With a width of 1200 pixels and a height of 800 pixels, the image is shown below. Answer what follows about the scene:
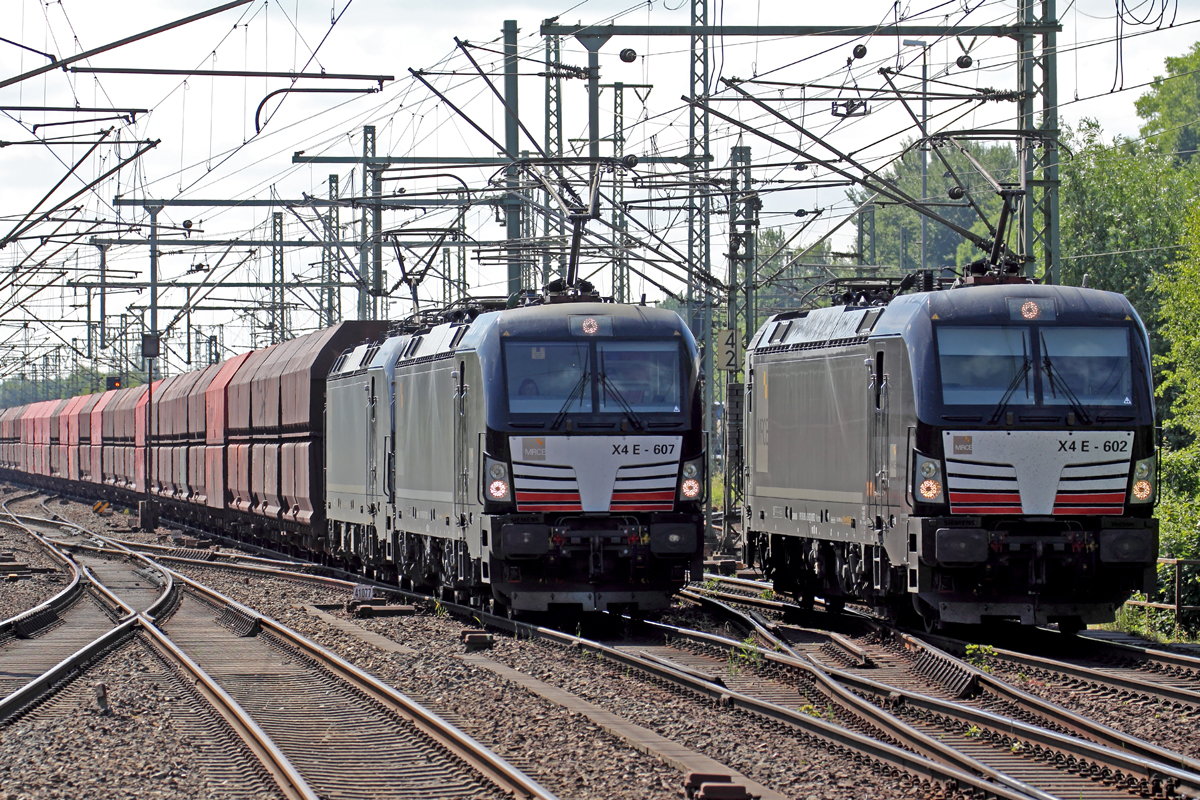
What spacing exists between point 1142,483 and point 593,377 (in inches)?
224

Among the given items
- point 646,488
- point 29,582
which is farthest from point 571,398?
point 29,582

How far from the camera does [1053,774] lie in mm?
9469

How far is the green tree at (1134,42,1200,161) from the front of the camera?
84.1 metres

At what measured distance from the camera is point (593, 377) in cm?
1714

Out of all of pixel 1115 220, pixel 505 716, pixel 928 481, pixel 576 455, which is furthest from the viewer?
pixel 1115 220

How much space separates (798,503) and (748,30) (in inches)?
351

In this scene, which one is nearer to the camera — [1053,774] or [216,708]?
[1053,774]

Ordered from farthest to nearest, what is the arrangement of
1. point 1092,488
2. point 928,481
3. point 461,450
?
1. point 461,450
2. point 1092,488
3. point 928,481

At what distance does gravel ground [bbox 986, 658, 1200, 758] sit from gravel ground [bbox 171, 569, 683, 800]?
3.40 metres

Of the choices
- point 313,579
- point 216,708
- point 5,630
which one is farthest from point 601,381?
point 313,579

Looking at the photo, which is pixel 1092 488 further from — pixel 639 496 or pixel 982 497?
pixel 639 496

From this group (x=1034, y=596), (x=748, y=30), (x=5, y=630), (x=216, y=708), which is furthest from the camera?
(x=748, y=30)

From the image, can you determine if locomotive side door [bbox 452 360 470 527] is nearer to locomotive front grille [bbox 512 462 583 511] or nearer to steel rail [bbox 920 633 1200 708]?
locomotive front grille [bbox 512 462 583 511]

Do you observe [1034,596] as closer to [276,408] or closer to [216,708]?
[216,708]
